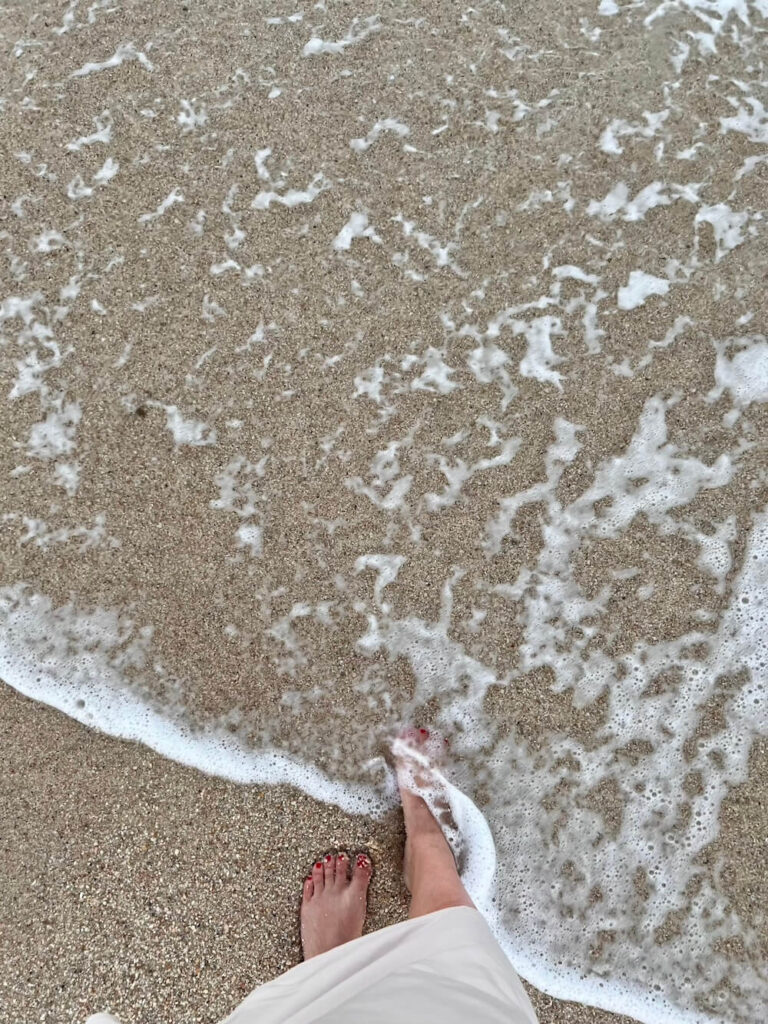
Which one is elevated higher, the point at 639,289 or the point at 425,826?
the point at 639,289

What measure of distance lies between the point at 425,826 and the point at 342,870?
320 mm

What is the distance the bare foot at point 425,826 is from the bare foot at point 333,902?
169 mm

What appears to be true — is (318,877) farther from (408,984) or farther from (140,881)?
(408,984)

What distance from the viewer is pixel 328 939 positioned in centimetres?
222

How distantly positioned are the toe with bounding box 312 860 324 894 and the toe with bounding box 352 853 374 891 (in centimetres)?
11

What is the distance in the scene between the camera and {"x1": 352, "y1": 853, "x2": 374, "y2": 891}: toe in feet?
7.66

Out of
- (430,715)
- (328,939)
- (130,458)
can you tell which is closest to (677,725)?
(430,715)

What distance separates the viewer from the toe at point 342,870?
2309 millimetres

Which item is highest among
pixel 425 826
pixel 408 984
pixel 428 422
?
pixel 428 422

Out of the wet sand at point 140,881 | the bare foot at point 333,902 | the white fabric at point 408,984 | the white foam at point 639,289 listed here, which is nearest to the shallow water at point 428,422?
the white foam at point 639,289

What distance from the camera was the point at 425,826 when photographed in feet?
7.73

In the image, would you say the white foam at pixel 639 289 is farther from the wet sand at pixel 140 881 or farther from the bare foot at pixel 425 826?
the wet sand at pixel 140 881

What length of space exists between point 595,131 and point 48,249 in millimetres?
2177

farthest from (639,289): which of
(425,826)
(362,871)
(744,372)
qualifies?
(362,871)
